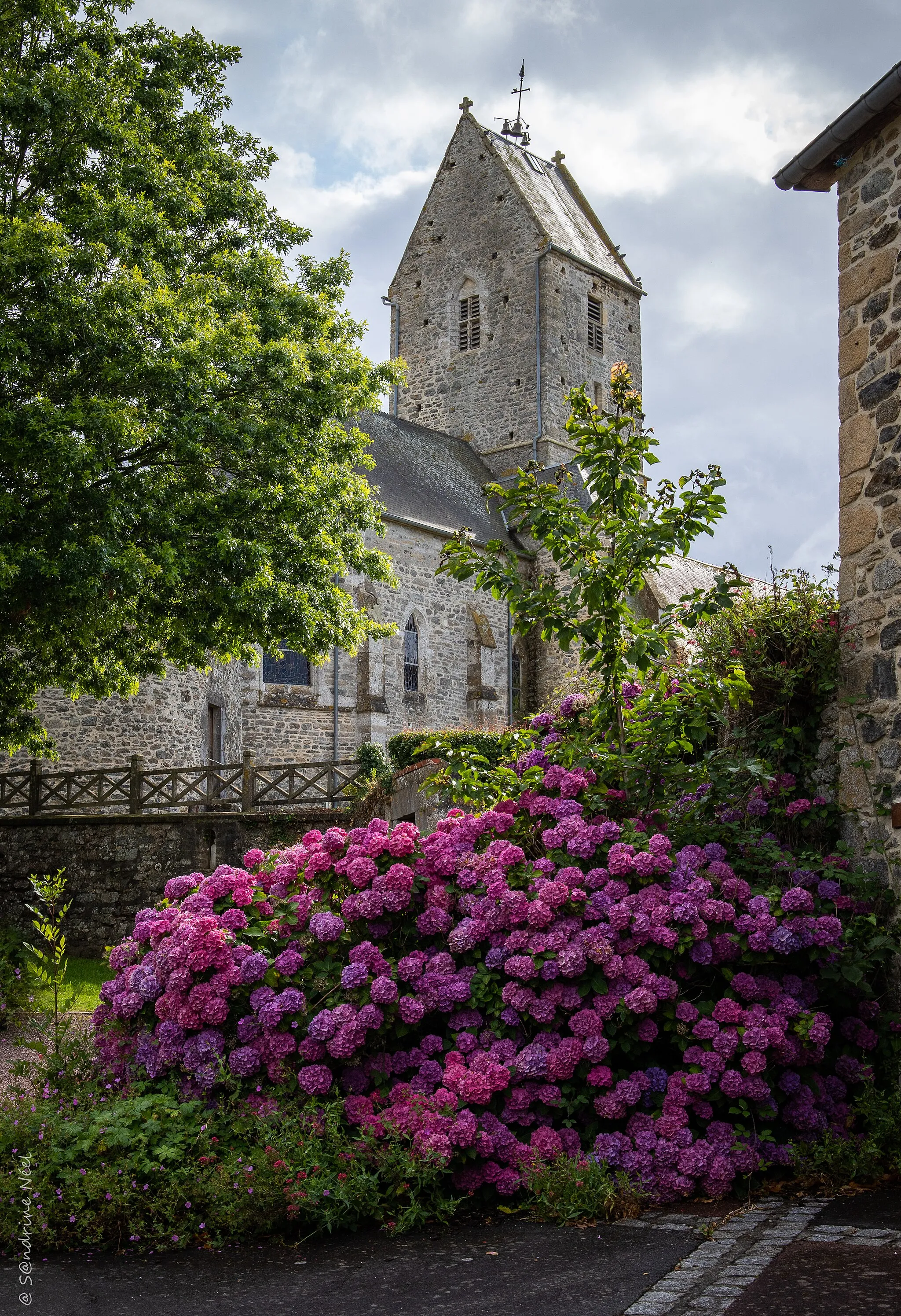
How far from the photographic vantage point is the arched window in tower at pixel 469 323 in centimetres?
3403

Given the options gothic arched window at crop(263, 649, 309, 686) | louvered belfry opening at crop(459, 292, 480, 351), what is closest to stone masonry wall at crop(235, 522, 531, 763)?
gothic arched window at crop(263, 649, 309, 686)

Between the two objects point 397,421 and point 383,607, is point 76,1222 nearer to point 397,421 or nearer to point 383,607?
point 383,607

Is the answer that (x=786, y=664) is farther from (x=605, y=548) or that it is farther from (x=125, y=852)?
(x=125, y=852)

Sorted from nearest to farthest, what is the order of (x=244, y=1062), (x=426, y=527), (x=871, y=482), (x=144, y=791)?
(x=244, y=1062)
(x=871, y=482)
(x=144, y=791)
(x=426, y=527)

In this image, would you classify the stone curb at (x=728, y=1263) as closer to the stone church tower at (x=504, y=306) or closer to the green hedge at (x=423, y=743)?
the green hedge at (x=423, y=743)

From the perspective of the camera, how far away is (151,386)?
39.8ft

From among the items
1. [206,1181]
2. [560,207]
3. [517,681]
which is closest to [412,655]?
[517,681]

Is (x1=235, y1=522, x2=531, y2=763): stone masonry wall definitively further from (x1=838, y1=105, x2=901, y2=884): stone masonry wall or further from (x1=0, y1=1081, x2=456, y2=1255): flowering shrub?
(x1=0, y1=1081, x2=456, y2=1255): flowering shrub

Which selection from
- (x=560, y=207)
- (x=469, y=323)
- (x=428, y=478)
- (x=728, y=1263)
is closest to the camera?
(x=728, y=1263)

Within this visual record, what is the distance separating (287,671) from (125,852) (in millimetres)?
7003

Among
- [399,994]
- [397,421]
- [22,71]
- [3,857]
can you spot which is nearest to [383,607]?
[397,421]

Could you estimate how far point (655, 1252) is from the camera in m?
4.14

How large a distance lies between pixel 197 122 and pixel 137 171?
203 cm

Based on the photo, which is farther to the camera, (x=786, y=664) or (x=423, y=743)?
(x=423, y=743)
